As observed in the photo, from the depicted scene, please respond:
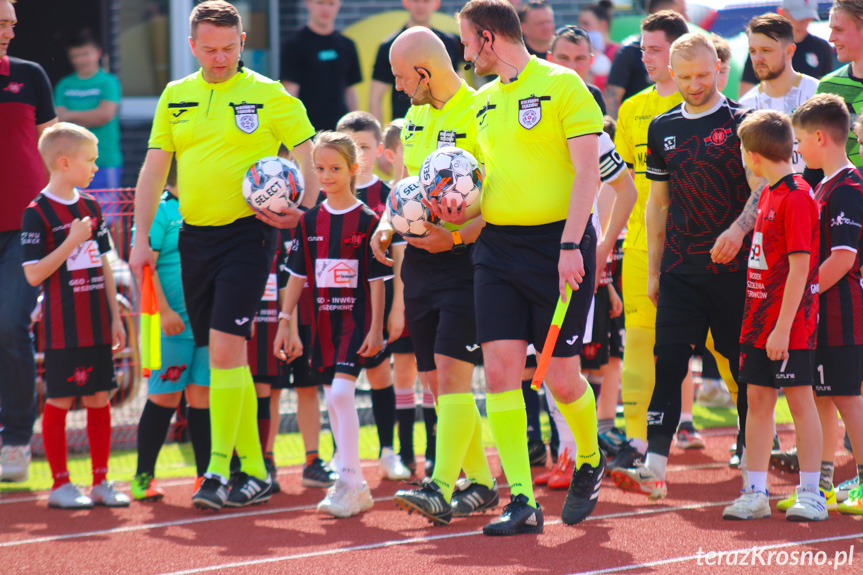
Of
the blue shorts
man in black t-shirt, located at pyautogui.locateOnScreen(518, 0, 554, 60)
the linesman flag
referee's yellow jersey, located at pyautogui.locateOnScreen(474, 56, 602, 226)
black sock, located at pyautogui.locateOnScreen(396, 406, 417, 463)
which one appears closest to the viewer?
referee's yellow jersey, located at pyautogui.locateOnScreen(474, 56, 602, 226)

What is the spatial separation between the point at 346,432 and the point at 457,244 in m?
1.24

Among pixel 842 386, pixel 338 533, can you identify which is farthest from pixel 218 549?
pixel 842 386

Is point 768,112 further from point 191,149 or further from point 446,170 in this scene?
point 191,149

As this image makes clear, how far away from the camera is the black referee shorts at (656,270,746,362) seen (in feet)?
17.6

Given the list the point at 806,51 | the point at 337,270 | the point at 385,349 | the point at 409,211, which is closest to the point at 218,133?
the point at 337,270

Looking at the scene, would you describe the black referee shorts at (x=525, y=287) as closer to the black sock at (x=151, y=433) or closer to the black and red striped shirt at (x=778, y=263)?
the black and red striped shirt at (x=778, y=263)

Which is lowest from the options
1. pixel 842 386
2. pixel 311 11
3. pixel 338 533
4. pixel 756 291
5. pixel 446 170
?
pixel 338 533

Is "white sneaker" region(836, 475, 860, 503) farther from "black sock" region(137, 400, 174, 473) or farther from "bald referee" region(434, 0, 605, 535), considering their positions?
"black sock" region(137, 400, 174, 473)

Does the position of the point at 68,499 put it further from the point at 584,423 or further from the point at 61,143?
the point at 584,423

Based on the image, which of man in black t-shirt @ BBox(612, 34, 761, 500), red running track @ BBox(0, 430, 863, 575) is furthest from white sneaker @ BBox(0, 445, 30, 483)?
man in black t-shirt @ BBox(612, 34, 761, 500)

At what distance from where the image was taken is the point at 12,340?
21.9 feet

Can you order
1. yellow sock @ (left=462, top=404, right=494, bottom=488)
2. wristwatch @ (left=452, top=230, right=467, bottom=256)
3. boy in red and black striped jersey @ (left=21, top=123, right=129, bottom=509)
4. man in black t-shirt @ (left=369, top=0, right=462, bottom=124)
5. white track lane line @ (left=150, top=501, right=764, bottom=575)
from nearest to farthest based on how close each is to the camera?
white track lane line @ (left=150, top=501, right=764, bottom=575) → wristwatch @ (left=452, top=230, right=467, bottom=256) → yellow sock @ (left=462, top=404, right=494, bottom=488) → boy in red and black striped jersey @ (left=21, top=123, right=129, bottom=509) → man in black t-shirt @ (left=369, top=0, right=462, bottom=124)

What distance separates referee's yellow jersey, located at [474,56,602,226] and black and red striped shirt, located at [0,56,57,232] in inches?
145

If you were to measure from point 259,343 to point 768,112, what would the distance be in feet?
11.1
